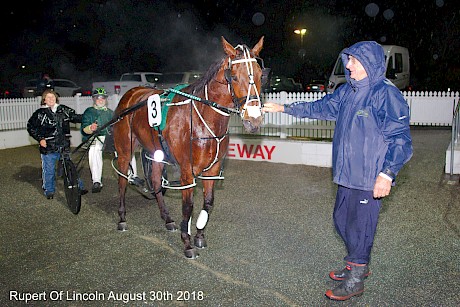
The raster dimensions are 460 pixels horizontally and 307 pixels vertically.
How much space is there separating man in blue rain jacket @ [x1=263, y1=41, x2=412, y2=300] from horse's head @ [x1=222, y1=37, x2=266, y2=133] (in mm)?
791

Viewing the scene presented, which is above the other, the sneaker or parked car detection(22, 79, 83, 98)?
parked car detection(22, 79, 83, 98)

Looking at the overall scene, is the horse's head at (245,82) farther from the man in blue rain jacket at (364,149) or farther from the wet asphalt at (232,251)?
the wet asphalt at (232,251)

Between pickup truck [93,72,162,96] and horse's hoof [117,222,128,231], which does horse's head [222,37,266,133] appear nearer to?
horse's hoof [117,222,128,231]

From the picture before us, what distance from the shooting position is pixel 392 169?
3.47 m

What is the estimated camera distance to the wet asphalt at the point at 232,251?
412 cm

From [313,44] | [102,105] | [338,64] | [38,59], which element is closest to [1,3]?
[38,59]

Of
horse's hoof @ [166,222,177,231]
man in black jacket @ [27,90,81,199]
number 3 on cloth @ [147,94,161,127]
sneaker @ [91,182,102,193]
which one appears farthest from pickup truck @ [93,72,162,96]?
number 3 on cloth @ [147,94,161,127]

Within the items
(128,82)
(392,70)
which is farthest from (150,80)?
(392,70)

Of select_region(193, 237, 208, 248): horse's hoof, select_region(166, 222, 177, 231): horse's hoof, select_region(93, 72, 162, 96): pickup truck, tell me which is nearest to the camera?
select_region(193, 237, 208, 248): horse's hoof

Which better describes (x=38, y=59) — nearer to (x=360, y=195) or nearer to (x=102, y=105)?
(x=102, y=105)

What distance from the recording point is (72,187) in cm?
662

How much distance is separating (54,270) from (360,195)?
3.34 metres

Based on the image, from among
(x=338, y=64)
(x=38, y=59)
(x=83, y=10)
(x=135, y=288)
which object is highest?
(x=83, y=10)

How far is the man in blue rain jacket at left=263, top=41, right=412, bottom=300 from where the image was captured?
11.5ft
